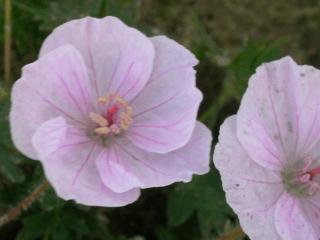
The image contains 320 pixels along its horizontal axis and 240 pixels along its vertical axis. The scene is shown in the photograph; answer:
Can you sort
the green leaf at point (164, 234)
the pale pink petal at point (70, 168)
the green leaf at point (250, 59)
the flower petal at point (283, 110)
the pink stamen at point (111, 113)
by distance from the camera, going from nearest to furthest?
the pale pink petal at point (70, 168) < the flower petal at point (283, 110) < the pink stamen at point (111, 113) < the green leaf at point (250, 59) < the green leaf at point (164, 234)

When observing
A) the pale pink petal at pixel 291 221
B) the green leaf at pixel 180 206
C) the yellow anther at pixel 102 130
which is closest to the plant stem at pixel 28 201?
the yellow anther at pixel 102 130

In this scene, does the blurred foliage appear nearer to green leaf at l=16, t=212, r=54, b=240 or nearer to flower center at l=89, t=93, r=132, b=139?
green leaf at l=16, t=212, r=54, b=240

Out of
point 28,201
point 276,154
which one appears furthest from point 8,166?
point 276,154

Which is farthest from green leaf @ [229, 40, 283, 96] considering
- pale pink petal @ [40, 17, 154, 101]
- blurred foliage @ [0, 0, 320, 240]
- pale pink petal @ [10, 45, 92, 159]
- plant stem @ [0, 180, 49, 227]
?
plant stem @ [0, 180, 49, 227]

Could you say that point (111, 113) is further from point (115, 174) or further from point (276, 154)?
point (276, 154)

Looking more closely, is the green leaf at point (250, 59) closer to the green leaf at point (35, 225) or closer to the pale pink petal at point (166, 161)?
the pale pink petal at point (166, 161)

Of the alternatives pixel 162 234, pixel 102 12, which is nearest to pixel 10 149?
pixel 102 12

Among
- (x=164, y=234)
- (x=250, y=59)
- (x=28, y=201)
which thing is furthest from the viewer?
(x=164, y=234)
